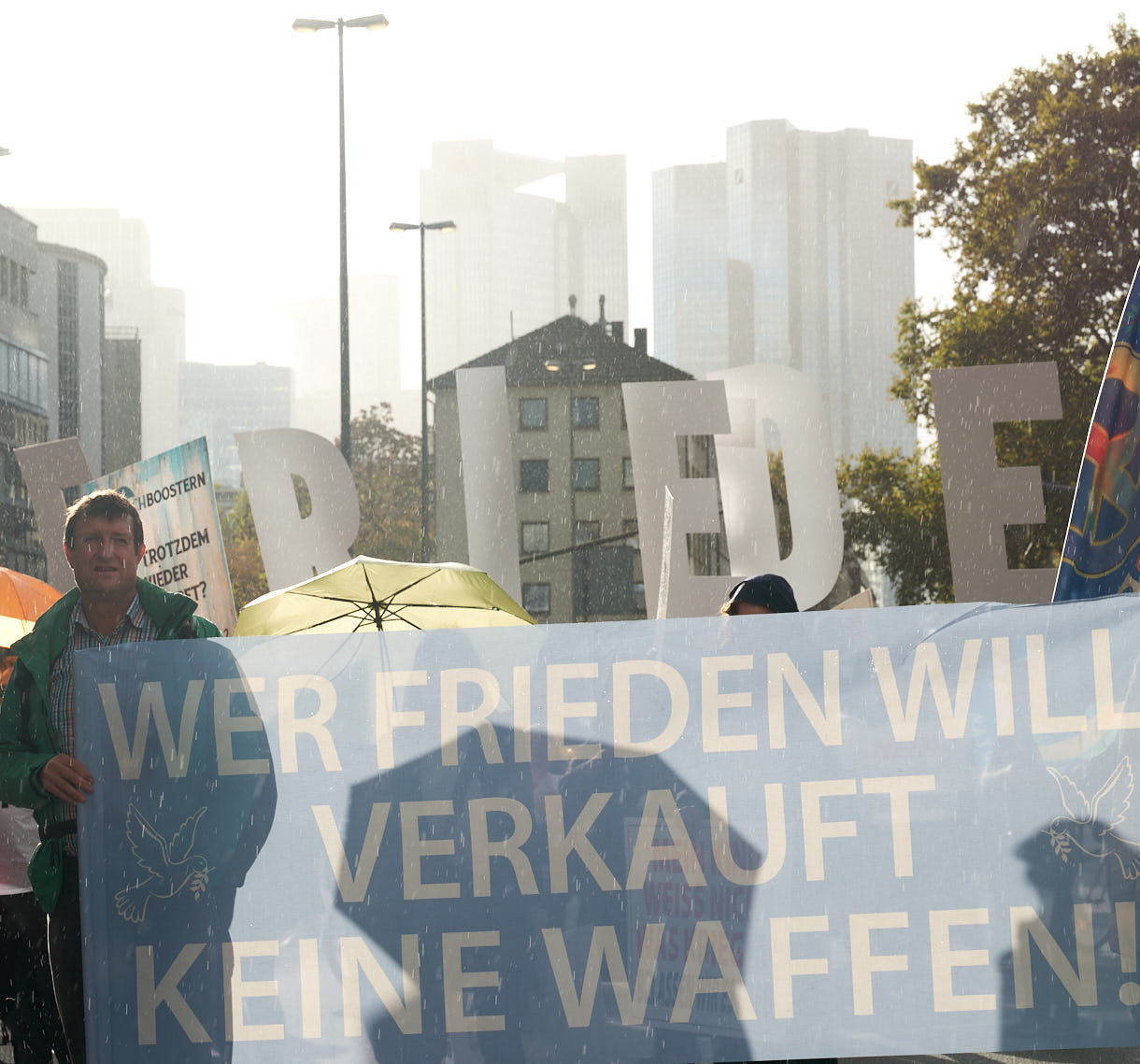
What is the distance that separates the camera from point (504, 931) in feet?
14.0

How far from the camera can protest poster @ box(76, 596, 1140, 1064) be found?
13.8 feet

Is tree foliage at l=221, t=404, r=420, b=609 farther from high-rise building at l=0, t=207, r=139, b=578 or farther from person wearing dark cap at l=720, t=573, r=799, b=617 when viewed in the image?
person wearing dark cap at l=720, t=573, r=799, b=617

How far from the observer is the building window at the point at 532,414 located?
265 ft

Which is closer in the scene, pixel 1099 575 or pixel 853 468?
pixel 1099 575

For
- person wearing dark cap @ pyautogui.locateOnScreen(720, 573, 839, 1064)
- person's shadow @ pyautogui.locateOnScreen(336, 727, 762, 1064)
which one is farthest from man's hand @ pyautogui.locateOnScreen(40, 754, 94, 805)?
person wearing dark cap @ pyautogui.locateOnScreen(720, 573, 839, 1064)

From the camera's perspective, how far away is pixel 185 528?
948cm

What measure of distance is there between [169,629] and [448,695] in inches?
33.2

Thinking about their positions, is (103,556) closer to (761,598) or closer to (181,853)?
(181,853)

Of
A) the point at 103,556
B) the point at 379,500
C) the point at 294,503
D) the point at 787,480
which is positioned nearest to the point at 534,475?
the point at 379,500

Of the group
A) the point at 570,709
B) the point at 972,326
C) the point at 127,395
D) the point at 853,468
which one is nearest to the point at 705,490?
the point at 570,709

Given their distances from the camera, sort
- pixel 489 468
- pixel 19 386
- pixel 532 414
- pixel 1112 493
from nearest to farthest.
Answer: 1. pixel 1112 493
2. pixel 489 468
3. pixel 19 386
4. pixel 532 414

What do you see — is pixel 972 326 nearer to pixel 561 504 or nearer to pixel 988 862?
pixel 988 862

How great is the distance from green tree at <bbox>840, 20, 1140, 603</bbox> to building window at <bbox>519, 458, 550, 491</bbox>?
55417 mm

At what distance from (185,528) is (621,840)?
5.78 m
